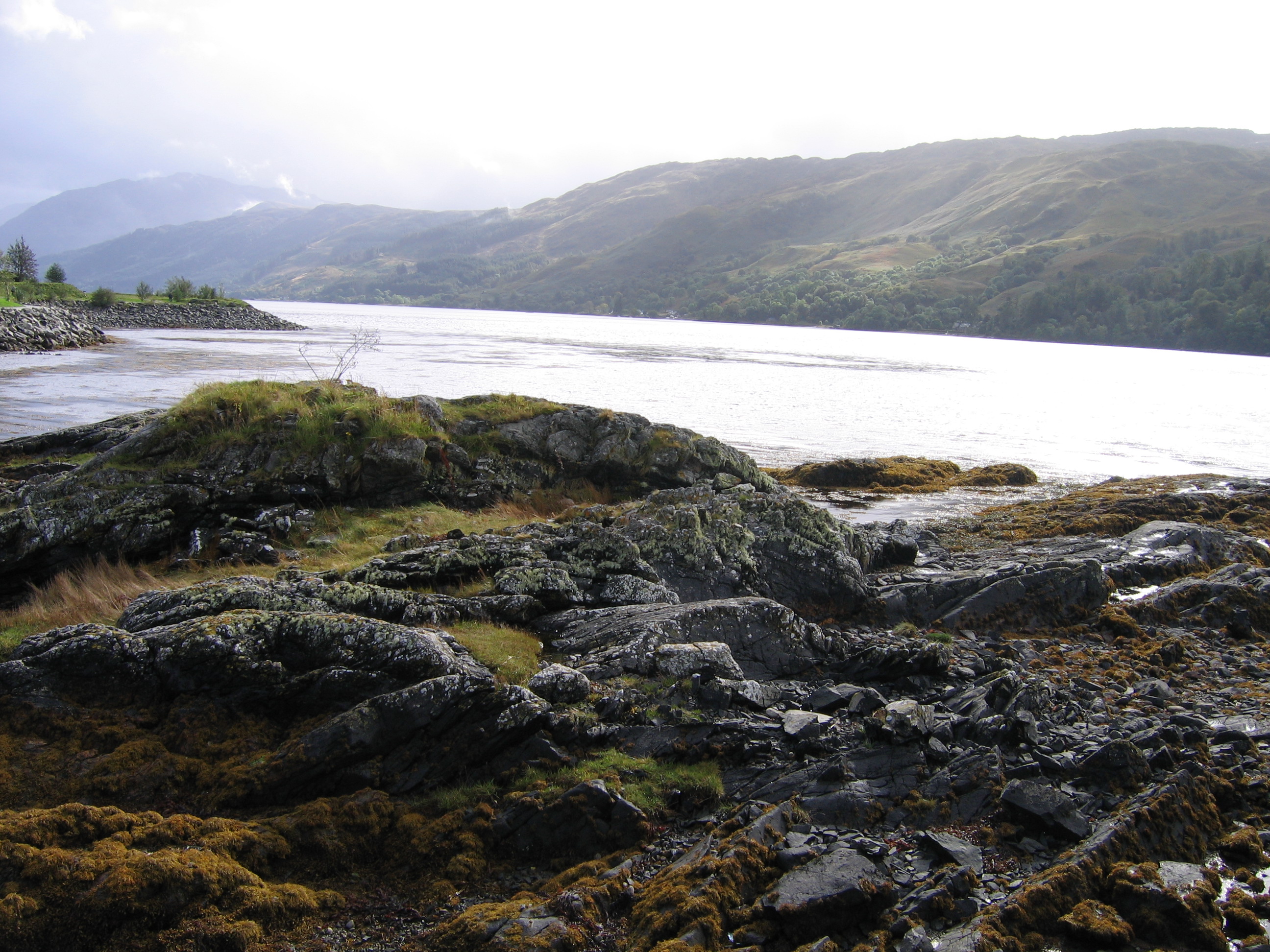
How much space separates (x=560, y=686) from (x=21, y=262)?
136 meters

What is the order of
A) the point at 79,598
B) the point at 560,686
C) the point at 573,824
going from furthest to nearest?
the point at 79,598
the point at 560,686
the point at 573,824

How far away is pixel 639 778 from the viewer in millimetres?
7500

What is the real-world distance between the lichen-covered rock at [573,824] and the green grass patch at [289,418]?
11.5 metres

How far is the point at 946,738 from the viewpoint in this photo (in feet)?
27.6

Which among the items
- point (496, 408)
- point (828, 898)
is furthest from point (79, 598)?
point (496, 408)

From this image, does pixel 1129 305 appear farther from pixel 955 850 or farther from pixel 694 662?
pixel 955 850

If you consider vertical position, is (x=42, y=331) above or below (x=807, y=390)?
above

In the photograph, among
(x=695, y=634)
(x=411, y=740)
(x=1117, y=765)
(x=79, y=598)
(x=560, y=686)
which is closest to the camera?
(x=411, y=740)

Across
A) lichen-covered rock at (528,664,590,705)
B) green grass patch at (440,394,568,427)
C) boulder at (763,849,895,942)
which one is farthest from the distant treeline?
A: boulder at (763,849,895,942)

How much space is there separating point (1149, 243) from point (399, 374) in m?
201

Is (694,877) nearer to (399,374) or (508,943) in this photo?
(508,943)

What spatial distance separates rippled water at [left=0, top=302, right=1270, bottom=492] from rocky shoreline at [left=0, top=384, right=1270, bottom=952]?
67.3ft

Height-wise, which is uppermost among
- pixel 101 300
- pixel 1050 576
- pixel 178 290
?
pixel 178 290

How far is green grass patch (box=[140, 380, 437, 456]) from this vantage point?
609 inches
